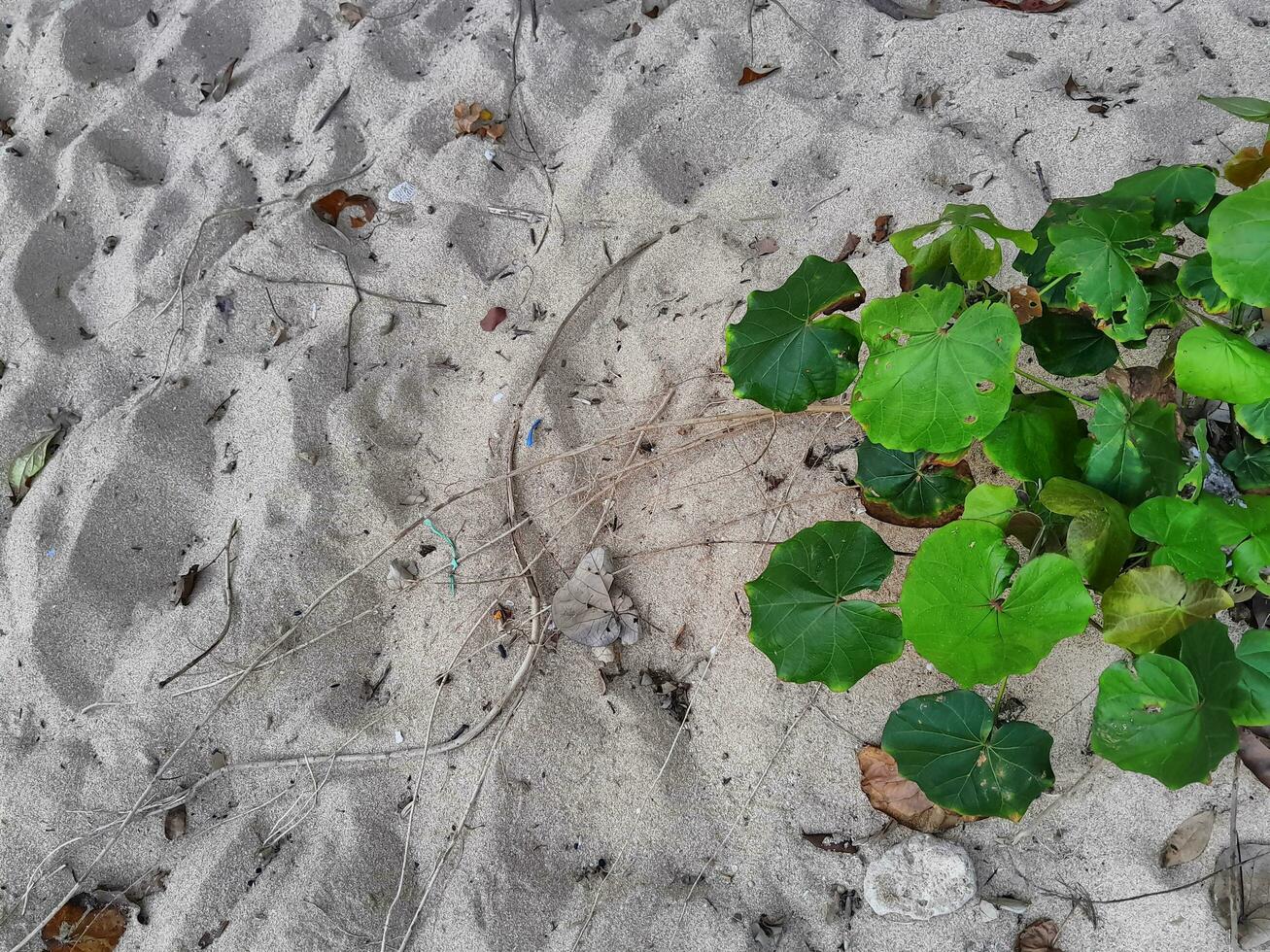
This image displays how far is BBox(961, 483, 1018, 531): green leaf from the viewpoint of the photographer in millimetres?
1300

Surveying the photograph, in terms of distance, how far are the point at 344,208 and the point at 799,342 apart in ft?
4.46

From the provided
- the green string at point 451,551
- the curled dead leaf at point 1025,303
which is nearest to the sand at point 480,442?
the green string at point 451,551

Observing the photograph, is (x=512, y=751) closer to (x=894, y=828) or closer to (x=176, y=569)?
(x=894, y=828)

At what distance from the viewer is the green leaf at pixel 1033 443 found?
4.53ft

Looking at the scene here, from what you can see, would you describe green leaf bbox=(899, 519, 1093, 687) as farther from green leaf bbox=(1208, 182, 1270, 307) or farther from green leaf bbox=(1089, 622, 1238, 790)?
green leaf bbox=(1208, 182, 1270, 307)

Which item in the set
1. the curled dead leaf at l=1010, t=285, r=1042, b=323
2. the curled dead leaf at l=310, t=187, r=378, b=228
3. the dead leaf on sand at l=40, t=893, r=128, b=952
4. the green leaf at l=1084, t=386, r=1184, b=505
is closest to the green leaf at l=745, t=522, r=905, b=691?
the green leaf at l=1084, t=386, r=1184, b=505

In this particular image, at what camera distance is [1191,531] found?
1232 mm

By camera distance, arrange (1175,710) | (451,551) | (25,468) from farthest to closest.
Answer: (25,468), (451,551), (1175,710)

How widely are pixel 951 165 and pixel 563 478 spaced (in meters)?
1.12

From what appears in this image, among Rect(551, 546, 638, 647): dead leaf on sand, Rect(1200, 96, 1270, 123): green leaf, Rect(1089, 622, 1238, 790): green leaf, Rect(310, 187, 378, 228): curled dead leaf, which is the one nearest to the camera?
Rect(1089, 622, 1238, 790): green leaf

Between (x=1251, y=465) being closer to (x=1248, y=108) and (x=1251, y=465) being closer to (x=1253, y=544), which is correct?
(x=1253, y=544)

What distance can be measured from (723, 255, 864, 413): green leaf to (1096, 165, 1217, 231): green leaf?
48cm

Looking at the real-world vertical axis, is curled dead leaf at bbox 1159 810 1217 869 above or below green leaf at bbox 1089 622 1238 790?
below

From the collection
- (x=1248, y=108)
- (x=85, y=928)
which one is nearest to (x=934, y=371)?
(x=1248, y=108)
